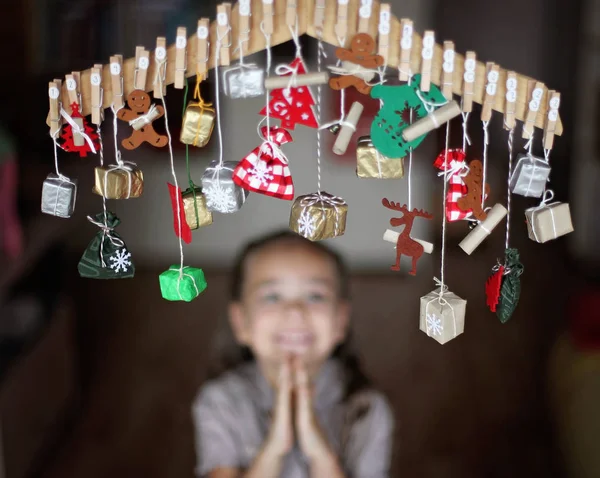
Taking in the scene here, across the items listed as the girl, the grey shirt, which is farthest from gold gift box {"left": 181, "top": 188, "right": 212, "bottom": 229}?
the grey shirt

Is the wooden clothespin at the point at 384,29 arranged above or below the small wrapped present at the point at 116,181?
above

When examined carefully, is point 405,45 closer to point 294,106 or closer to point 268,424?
point 294,106

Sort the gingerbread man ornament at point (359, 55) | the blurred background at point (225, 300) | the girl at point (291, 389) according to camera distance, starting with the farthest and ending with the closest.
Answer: the blurred background at point (225, 300)
the girl at point (291, 389)
the gingerbread man ornament at point (359, 55)

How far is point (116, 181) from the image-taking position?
1.68 ft

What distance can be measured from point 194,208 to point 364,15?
18 centimetres

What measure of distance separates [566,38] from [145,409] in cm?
232

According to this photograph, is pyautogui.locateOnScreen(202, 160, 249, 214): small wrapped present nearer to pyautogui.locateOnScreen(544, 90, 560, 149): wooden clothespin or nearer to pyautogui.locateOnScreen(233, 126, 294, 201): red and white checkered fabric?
pyautogui.locateOnScreen(233, 126, 294, 201): red and white checkered fabric

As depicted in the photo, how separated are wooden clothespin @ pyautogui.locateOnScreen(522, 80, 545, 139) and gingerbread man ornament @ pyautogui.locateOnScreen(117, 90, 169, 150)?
24cm

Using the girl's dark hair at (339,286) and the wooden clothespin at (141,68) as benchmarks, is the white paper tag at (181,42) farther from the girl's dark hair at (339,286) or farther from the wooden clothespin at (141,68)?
the girl's dark hair at (339,286)

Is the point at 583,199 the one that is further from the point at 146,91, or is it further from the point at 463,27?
the point at 146,91

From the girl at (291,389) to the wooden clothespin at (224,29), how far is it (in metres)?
0.59

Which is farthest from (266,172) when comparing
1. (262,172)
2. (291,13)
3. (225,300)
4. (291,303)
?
(225,300)

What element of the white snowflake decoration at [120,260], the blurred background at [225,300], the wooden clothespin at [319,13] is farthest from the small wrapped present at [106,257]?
the blurred background at [225,300]

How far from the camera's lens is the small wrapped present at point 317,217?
1.60 feet
